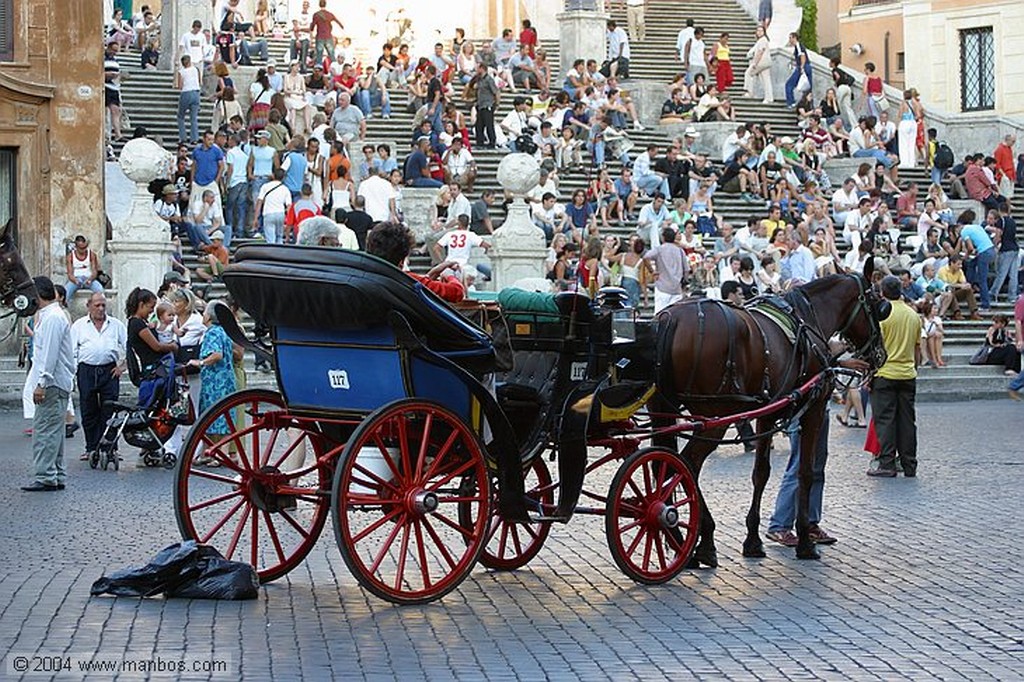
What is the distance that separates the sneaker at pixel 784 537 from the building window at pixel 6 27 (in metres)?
16.9

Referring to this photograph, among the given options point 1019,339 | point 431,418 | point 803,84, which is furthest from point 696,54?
point 431,418

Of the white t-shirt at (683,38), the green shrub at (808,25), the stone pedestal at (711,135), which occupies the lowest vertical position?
the stone pedestal at (711,135)

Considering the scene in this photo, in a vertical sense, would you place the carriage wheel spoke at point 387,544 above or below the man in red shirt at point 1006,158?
below

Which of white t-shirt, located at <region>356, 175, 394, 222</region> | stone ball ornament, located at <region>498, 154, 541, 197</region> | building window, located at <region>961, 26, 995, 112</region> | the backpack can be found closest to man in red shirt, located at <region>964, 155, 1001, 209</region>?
the backpack

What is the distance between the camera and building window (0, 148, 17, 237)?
26094mm

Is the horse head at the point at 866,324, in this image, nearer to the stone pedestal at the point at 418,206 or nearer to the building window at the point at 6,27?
the stone pedestal at the point at 418,206

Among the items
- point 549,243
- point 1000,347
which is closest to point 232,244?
point 549,243

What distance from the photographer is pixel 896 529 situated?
1280 cm

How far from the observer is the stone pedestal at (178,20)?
33.8 metres

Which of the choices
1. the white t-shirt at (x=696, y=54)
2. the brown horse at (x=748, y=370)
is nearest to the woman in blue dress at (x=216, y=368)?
the brown horse at (x=748, y=370)

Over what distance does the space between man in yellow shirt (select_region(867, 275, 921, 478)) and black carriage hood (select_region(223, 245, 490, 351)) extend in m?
7.34

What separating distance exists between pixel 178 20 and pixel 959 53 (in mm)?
18938

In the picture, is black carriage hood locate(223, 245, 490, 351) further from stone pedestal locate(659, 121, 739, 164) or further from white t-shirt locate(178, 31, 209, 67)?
stone pedestal locate(659, 121, 739, 164)

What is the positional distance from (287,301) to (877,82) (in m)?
30.1
